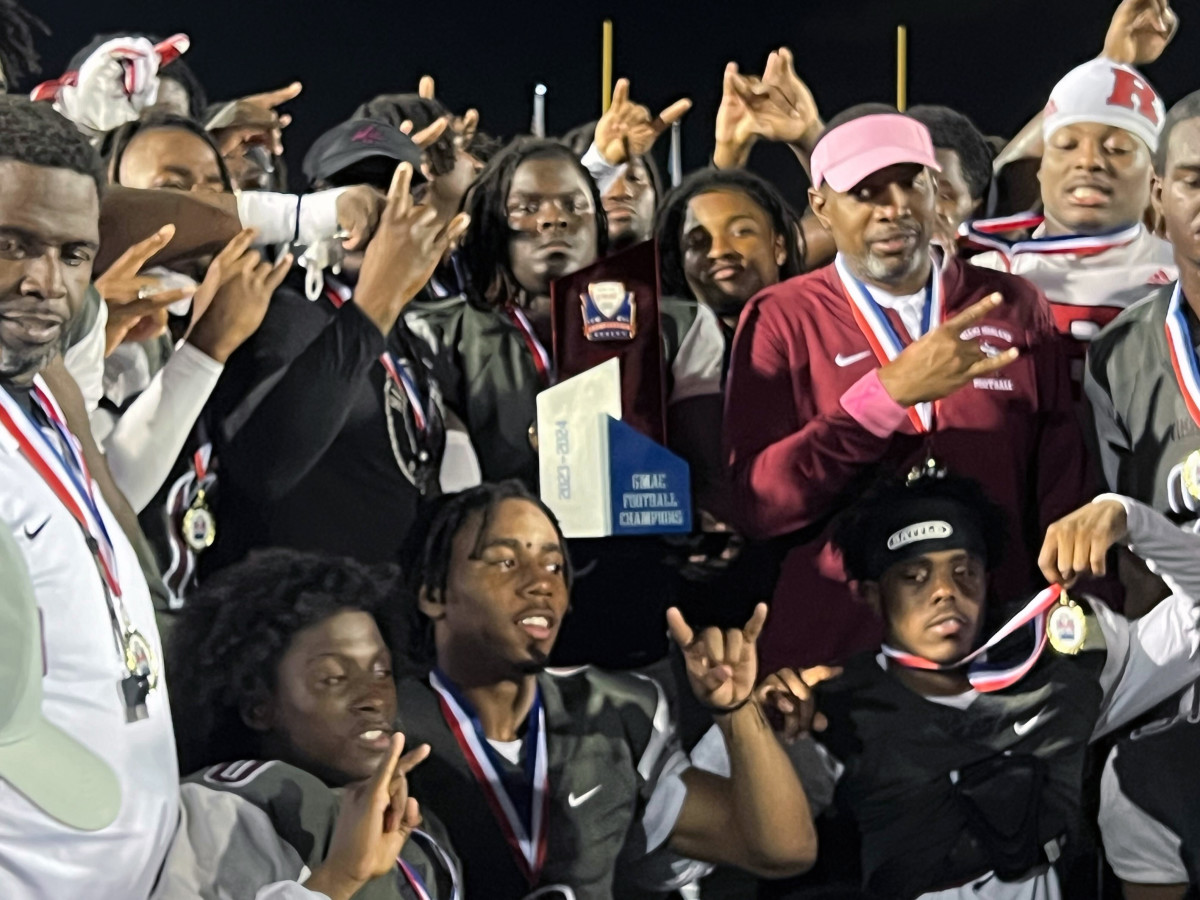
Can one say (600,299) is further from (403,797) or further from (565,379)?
(403,797)

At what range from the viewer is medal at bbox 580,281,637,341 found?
10.9ft

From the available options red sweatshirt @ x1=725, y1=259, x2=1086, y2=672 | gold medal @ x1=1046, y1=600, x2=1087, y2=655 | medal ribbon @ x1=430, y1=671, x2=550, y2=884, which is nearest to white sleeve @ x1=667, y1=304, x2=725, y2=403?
red sweatshirt @ x1=725, y1=259, x2=1086, y2=672

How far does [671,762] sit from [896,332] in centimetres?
106

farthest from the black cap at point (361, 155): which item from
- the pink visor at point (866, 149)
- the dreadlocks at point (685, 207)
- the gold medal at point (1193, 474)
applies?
the gold medal at point (1193, 474)

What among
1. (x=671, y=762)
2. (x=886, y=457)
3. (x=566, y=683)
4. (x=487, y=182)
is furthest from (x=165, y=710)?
(x=886, y=457)

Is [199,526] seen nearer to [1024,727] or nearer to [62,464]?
[62,464]

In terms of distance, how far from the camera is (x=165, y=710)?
9.82ft

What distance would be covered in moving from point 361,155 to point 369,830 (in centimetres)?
134

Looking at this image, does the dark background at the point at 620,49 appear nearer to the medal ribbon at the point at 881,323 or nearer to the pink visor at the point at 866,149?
the pink visor at the point at 866,149

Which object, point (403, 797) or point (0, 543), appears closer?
point (0, 543)

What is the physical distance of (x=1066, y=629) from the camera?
350 cm

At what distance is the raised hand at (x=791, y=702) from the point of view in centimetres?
337

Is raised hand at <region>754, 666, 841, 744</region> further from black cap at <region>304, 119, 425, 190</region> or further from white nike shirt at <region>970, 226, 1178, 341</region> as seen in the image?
black cap at <region>304, 119, 425, 190</region>

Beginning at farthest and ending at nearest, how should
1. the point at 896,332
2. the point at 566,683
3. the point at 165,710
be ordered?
the point at 896,332 < the point at 566,683 < the point at 165,710
